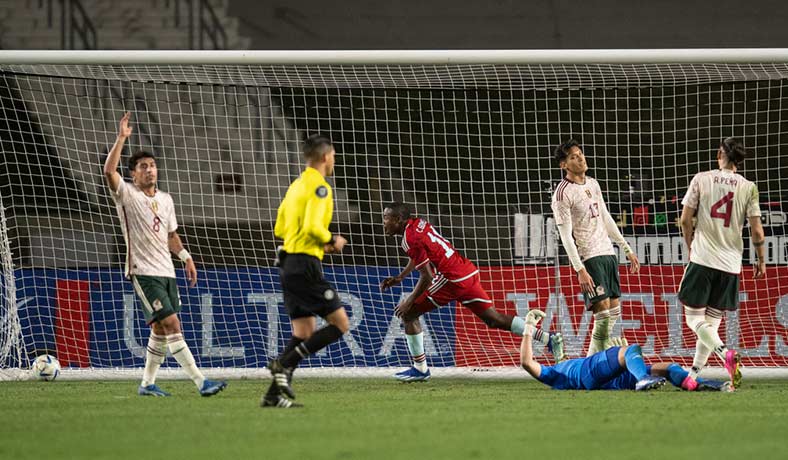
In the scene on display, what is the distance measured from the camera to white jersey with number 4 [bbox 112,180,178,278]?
7.55 m

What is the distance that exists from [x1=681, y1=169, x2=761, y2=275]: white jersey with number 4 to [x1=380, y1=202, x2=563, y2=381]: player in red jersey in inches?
71.1

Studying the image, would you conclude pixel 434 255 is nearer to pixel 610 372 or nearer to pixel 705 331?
pixel 610 372

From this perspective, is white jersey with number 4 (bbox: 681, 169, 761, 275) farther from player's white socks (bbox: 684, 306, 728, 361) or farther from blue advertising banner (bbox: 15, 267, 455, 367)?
blue advertising banner (bbox: 15, 267, 455, 367)

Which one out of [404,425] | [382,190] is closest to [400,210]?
[382,190]

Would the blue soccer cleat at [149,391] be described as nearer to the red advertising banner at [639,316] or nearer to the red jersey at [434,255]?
the red jersey at [434,255]

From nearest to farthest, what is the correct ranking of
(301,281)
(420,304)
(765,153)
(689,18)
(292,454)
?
(292,454)
(301,281)
(420,304)
(765,153)
(689,18)

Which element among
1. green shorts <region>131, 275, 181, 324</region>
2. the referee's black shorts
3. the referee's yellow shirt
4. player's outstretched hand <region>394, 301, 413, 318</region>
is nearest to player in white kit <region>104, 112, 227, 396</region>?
green shorts <region>131, 275, 181, 324</region>

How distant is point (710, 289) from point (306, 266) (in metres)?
2.95

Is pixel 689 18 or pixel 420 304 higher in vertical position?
pixel 689 18

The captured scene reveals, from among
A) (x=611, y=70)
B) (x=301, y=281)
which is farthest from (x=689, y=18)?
(x=301, y=281)

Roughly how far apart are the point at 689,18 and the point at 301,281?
30.2 ft

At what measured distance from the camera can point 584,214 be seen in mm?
8641

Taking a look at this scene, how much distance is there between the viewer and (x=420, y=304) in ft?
30.3

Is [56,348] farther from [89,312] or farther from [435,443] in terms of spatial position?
[435,443]
